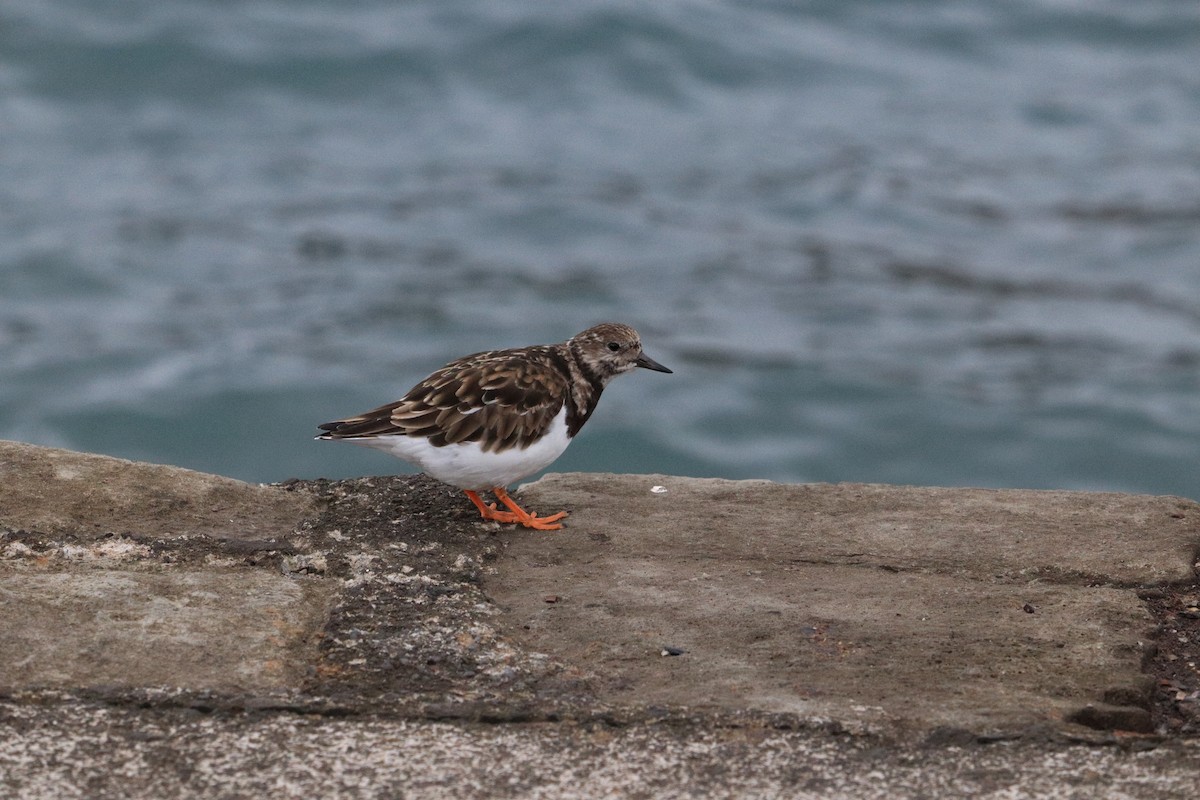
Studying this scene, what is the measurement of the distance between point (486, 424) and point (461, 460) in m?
0.17

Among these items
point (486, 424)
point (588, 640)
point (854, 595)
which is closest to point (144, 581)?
point (588, 640)

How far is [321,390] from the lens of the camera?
11328mm

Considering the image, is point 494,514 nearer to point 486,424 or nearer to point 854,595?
point 486,424

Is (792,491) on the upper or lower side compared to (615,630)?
upper

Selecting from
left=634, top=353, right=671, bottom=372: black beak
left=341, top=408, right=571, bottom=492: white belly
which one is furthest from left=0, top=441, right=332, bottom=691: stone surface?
left=634, top=353, right=671, bottom=372: black beak

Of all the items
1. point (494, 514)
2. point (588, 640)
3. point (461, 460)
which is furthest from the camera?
point (461, 460)

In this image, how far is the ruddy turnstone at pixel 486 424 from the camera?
4.16 meters

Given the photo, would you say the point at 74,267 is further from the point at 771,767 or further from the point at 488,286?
the point at 771,767

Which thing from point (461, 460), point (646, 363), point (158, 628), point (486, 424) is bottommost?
point (158, 628)

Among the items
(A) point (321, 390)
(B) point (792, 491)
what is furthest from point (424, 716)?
(A) point (321, 390)

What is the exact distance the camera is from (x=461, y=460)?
414 cm

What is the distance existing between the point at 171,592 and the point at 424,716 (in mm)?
757

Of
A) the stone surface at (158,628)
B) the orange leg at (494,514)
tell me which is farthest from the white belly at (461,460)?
the stone surface at (158,628)

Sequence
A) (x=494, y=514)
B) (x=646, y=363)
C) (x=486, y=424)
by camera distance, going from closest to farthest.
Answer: (x=494, y=514) < (x=486, y=424) < (x=646, y=363)
